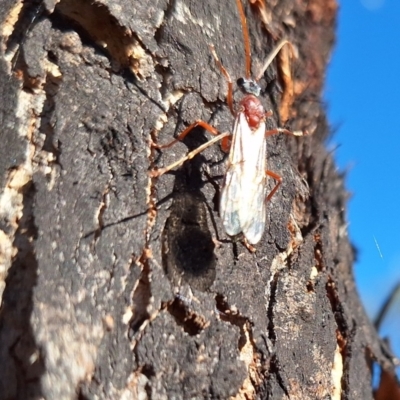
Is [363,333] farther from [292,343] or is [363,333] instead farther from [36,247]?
[36,247]

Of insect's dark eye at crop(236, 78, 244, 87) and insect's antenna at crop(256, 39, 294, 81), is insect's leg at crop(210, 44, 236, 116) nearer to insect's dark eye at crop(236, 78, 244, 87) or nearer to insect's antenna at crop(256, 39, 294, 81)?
insect's dark eye at crop(236, 78, 244, 87)

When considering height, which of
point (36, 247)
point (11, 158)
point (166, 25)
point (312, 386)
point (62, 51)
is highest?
point (166, 25)

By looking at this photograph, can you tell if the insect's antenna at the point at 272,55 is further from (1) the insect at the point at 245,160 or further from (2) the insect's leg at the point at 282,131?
(2) the insect's leg at the point at 282,131

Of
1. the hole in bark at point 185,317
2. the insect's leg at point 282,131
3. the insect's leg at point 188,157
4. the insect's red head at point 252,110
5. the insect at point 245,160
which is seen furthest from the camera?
the insect's leg at point 282,131

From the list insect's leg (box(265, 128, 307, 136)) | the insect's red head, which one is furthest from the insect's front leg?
insect's leg (box(265, 128, 307, 136))

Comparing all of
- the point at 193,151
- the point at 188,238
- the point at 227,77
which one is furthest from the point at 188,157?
the point at 227,77

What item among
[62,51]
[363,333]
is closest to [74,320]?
[62,51]

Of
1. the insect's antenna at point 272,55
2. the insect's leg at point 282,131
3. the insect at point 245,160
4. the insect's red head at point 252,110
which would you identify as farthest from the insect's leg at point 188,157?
the insect's antenna at point 272,55
